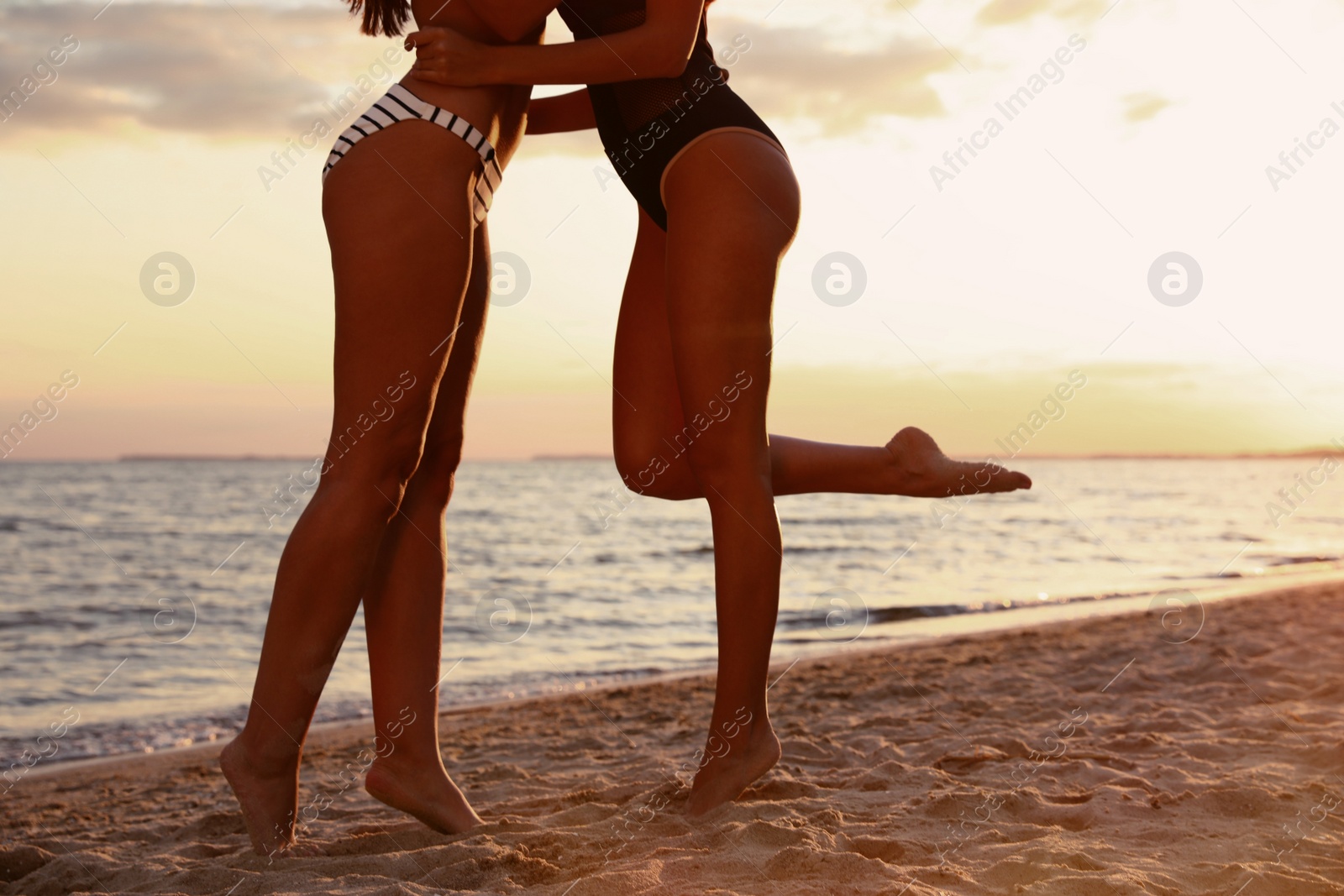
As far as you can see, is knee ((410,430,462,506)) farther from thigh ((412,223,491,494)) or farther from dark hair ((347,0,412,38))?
dark hair ((347,0,412,38))

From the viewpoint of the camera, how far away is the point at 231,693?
206 inches

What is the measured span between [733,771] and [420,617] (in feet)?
2.22

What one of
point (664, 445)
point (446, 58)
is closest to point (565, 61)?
point (446, 58)

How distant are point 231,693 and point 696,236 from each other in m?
4.49

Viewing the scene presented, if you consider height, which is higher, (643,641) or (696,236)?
(696,236)

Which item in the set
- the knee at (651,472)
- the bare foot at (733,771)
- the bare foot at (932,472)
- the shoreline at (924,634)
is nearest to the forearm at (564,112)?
the knee at (651,472)

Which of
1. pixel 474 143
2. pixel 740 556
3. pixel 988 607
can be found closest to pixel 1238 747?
pixel 740 556

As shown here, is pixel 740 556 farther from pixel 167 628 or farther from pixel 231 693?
pixel 167 628

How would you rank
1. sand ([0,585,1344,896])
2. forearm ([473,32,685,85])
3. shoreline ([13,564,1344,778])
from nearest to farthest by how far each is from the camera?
sand ([0,585,1344,896])
forearm ([473,32,685,85])
shoreline ([13,564,1344,778])

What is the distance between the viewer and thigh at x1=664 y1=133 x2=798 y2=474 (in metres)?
1.82

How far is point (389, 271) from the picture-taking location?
162cm

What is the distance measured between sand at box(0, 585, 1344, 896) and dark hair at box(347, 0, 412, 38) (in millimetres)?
1552

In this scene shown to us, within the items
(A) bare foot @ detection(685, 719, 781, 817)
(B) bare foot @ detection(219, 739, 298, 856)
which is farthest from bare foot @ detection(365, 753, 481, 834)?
(A) bare foot @ detection(685, 719, 781, 817)

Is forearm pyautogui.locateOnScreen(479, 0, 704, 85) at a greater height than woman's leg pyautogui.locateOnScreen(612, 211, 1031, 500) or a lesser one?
greater
